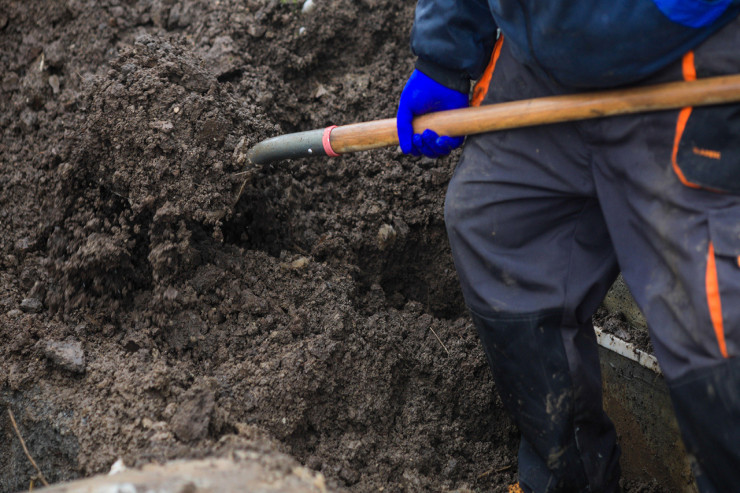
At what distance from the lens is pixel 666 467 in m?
2.42

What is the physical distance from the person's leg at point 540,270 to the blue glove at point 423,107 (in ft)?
0.43

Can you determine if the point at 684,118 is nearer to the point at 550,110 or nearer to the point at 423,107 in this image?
the point at 550,110

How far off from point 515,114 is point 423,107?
37cm

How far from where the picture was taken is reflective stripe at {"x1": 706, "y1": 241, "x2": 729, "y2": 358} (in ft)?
4.81

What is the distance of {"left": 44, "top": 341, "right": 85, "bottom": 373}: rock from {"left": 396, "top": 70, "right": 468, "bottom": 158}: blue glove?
1.24m

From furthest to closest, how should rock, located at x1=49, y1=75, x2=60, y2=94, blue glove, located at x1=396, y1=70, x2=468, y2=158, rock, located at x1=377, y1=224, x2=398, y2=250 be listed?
rock, located at x1=49, y1=75, x2=60, y2=94 < rock, located at x1=377, y1=224, x2=398, y2=250 < blue glove, located at x1=396, y1=70, x2=468, y2=158

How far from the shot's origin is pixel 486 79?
1.96 metres

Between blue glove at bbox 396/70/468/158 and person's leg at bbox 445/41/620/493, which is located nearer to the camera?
person's leg at bbox 445/41/620/493

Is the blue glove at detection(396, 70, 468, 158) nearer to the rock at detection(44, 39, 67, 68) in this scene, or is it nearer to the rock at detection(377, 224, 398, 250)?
the rock at detection(377, 224, 398, 250)

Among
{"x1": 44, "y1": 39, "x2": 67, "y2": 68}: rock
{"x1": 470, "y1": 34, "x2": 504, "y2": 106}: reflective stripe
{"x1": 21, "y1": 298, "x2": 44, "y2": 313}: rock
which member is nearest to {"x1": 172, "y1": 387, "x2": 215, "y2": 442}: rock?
{"x1": 21, "y1": 298, "x2": 44, "y2": 313}: rock

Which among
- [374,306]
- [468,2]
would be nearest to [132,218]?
[374,306]

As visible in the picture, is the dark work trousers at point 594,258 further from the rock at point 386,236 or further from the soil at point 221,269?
the rock at point 386,236

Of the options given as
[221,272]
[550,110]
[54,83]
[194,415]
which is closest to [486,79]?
[550,110]

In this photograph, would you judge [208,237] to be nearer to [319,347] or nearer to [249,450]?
[319,347]
